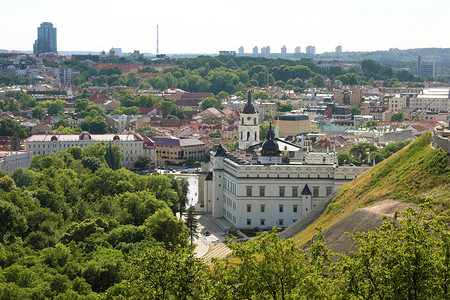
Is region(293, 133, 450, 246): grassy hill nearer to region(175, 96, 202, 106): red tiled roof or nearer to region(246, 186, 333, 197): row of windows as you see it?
region(246, 186, 333, 197): row of windows

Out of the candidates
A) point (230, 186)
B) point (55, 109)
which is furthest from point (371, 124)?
point (230, 186)

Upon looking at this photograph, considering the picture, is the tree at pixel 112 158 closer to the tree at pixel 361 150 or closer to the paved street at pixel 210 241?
the tree at pixel 361 150

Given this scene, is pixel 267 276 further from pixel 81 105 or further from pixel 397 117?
pixel 81 105

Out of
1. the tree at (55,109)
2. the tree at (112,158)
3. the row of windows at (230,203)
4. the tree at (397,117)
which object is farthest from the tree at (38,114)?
the row of windows at (230,203)

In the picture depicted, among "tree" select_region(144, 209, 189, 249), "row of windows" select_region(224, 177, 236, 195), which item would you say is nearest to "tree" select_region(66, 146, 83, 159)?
"row of windows" select_region(224, 177, 236, 195)

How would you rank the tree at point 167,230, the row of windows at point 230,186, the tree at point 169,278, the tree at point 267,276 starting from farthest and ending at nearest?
the row of windows at point 230,186, the tree at point 167,230, the tree at point 169,278, the tree at point 267,276

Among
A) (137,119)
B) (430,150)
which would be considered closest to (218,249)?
(430,150)
